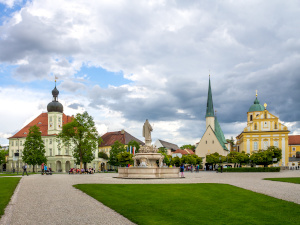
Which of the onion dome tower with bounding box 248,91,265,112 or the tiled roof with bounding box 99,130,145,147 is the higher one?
the onion dome tower with bounding box 248,91,265,112

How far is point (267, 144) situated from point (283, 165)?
7.24 meters

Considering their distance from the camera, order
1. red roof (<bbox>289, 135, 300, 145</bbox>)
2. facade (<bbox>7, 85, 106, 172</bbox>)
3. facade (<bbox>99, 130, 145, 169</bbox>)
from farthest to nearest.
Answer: red roof (<bbox>289, 135, 300, 145</bbox>)
facade (<bbox>99, 130, 145, 169</bbox>)
facade (<bbox>7, 85, 106, 172</bbox>)

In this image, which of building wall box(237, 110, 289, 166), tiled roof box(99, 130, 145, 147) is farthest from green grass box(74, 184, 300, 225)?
tiled roof box(99, 130, 145, 147)

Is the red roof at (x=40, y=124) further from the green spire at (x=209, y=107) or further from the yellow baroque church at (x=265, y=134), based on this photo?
the yellow baroque church at (x=265, y=134)

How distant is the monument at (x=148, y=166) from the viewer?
3472 cm

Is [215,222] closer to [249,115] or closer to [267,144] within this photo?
[267,144]

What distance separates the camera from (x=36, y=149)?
262ft

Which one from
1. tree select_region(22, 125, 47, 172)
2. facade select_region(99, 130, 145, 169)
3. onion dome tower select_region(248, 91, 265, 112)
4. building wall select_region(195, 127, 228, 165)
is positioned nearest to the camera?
tree select_region(22, 125, 47, 172)

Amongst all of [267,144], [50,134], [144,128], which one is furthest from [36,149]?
[267,144]

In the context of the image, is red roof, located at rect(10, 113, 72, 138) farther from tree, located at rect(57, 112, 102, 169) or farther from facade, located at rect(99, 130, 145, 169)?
tree, located at rect(57, 112, 102, 169)

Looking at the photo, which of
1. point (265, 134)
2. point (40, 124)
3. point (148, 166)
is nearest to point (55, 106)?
point (40, 124)

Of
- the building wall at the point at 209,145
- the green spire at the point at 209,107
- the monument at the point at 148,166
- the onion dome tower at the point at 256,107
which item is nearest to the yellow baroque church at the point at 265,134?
the building wall at the point at 209,145

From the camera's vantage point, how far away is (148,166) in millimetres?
36875

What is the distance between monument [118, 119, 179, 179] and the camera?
114 ft
